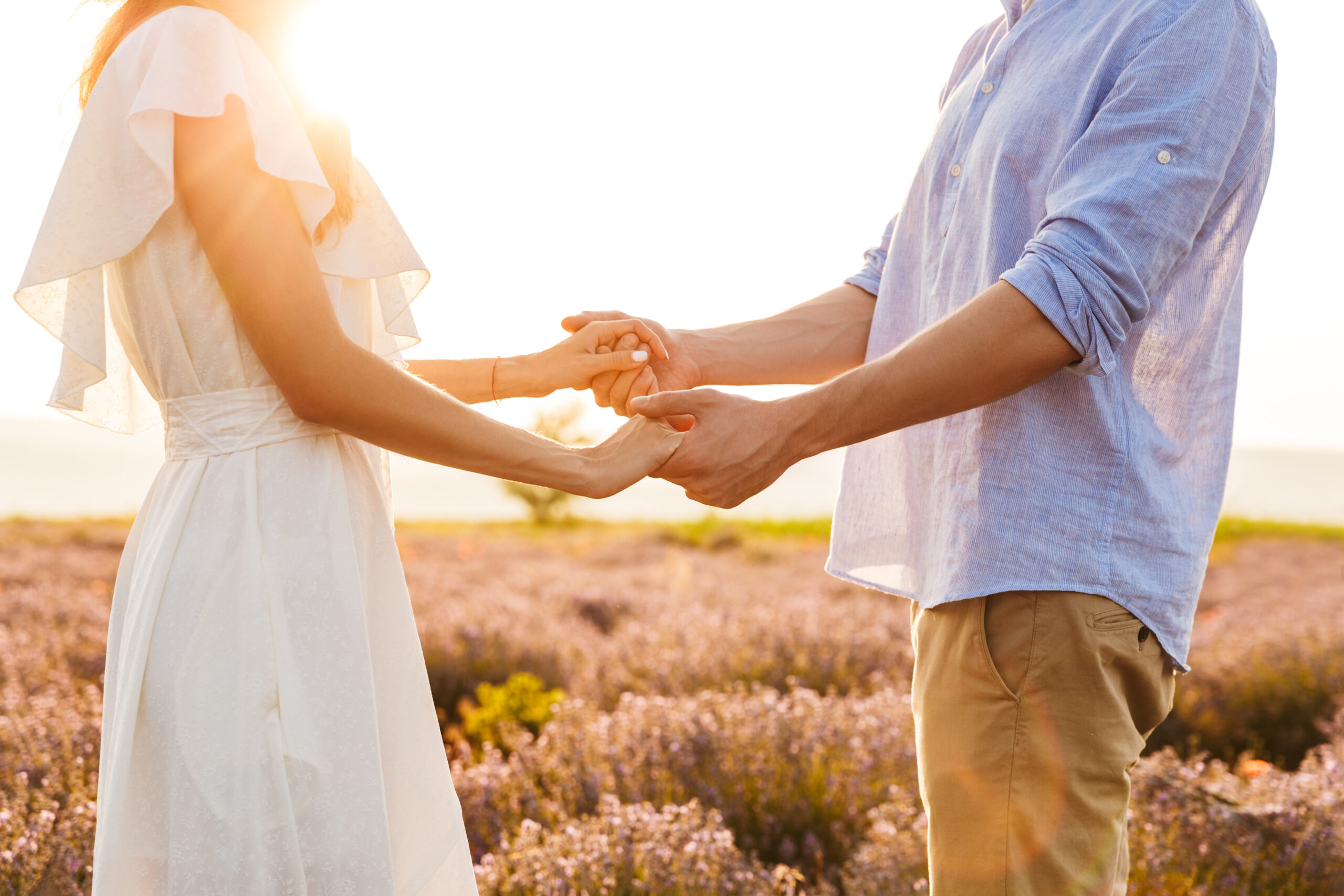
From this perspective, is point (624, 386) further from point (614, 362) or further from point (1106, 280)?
point (1106, 280)

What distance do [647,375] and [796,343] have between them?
42 centimetres

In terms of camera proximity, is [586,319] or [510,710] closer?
[586,319]

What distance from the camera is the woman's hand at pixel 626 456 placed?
173 centimetres

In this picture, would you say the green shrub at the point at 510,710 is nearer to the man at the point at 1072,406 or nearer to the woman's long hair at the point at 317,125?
the man at the point at 1072,406

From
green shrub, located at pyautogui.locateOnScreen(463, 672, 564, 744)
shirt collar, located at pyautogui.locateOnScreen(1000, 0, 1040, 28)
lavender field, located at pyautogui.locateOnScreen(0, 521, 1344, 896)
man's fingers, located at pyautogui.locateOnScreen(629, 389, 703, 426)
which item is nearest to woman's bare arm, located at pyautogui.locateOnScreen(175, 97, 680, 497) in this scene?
man's fingers, located at pyautogui.locateOnScreen(629, 389, 703, 426)

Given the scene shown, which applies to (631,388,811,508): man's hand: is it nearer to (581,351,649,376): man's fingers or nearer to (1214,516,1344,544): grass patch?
(581,351,649,376): man's fingers

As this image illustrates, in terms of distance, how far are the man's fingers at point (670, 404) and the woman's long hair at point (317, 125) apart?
73 cm

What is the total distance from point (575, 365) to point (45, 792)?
2059 millimetres

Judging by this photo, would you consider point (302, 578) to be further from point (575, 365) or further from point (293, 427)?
point (575, 365)

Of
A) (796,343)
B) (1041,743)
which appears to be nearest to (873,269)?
(796,343)

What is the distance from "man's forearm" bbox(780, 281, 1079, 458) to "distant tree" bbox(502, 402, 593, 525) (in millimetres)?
18328

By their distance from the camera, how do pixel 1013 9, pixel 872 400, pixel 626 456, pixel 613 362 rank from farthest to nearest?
pixel 613 362, pixel 626 456, pixel 1013 9, pixel 872 400

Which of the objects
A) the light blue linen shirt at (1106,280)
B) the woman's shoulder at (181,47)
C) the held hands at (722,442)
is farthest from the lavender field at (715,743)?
the woman's shoulder at (181,47)

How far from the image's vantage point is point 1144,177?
1.35 m
